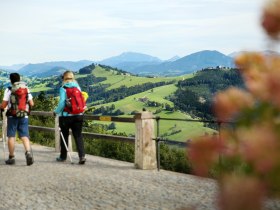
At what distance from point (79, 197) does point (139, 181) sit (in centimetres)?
171

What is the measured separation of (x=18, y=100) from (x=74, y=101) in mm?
1154

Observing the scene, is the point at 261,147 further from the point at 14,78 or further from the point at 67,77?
the point at 14,78

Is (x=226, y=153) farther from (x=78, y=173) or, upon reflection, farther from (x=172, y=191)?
(x=78, y=173)

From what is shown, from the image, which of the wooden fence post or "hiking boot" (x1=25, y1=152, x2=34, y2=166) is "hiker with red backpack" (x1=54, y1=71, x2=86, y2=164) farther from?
the wooden fence post

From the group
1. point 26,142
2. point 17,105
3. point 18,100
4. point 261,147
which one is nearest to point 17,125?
point 26,142

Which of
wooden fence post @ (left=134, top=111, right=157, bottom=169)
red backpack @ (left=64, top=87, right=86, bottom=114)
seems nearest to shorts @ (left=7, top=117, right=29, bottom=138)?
red backpack @ (left=64, top=87, right=86, bottom=114)

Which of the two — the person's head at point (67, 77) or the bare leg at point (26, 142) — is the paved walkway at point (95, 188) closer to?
the bare leg at point (26, 142)

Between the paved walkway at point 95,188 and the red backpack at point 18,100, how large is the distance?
1192 mm

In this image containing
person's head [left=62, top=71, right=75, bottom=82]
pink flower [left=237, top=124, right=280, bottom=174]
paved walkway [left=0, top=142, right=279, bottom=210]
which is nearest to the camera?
pink flower [left=237, top=124, right=280, bottom=174]

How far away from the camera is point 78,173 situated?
1090 cm

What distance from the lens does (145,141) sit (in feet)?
37.0

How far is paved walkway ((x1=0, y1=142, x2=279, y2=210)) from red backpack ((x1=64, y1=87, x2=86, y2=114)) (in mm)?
1210

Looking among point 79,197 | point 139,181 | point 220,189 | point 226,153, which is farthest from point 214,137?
point 139,181

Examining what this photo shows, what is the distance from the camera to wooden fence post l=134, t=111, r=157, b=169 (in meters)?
11.2
